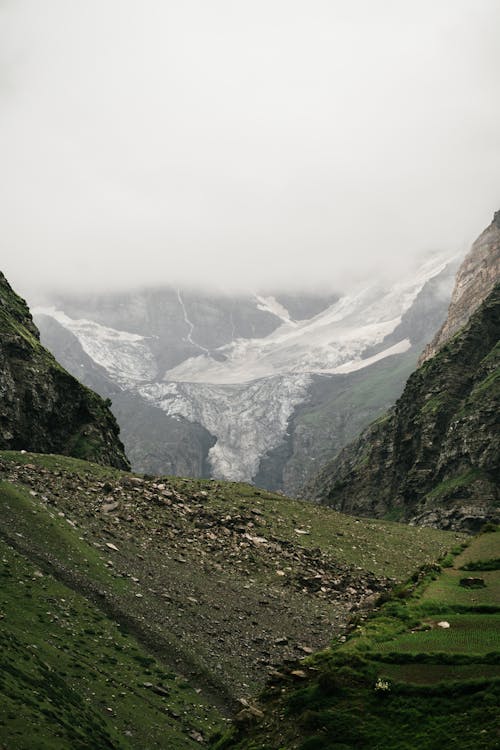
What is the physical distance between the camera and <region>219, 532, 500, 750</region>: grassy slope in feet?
67.5

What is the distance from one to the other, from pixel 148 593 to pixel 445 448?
109m

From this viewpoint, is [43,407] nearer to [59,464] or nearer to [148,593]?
[59,464]

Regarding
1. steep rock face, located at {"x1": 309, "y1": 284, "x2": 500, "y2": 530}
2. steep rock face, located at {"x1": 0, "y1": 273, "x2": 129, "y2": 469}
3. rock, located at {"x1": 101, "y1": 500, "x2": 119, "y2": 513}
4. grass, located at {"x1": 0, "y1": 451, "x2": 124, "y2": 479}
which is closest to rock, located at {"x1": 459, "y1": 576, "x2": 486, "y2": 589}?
rock, located at {"x1": 101, "y1": 500, "x2": 119, "y2": 513}

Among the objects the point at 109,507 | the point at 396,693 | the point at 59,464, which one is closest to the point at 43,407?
the point at 59,464

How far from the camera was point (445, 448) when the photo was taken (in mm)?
138750

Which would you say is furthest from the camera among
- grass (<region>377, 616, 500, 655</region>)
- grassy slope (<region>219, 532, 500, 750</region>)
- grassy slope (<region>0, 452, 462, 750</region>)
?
grassy slope (<region>0, 452, 462, 750</region>)

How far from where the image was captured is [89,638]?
1329 inches

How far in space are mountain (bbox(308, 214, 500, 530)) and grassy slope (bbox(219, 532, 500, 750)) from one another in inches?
3562

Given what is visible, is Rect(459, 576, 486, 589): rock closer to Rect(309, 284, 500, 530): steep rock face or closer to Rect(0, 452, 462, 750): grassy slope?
Rect(0, 452, 462, 750): grassy slope

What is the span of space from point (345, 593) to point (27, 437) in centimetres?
5471

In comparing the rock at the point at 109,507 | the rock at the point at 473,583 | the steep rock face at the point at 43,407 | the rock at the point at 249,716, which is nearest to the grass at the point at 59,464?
the rock at the point at 109,507

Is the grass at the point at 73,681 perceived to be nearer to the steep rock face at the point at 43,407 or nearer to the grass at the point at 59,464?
the grass at the point at 59,464

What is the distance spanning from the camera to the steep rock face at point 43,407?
86875mm

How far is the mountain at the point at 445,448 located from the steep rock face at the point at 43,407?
65.0 meters
